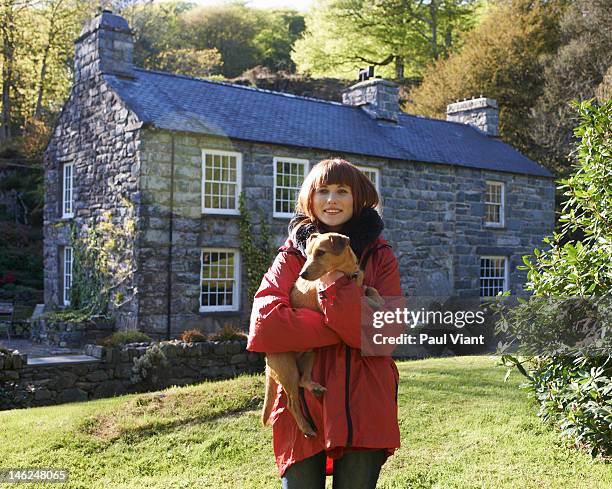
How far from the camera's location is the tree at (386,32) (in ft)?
120

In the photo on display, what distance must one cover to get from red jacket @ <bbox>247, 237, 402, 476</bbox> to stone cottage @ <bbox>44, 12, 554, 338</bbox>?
11.3 m

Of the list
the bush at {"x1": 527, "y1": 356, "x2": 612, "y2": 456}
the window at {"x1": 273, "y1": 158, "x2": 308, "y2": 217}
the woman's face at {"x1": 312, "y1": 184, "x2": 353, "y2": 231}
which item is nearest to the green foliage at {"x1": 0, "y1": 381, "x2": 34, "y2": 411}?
the window at {"x1": 273, "y1": 158, "x2": 308, "y2": 217}

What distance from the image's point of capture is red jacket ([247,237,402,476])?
105 inches

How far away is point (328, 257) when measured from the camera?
2711 millimetres

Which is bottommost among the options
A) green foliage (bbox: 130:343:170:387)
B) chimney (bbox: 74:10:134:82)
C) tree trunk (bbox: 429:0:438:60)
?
green foliage (bbox: 130:343:170:387)

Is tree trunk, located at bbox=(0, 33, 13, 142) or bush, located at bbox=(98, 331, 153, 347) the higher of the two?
tree trunk, located at bbox=(0, 33, 13, 142)

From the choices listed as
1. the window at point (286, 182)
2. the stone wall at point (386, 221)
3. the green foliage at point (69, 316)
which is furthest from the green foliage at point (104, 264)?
the window at point (286, 182)

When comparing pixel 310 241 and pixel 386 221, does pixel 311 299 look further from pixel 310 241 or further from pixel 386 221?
pixel 386 221

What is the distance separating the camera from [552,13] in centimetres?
2855

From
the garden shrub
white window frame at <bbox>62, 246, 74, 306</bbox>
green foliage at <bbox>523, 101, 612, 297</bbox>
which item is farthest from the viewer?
white window frame at <bbox>62, 246, 74, 306</bbox>

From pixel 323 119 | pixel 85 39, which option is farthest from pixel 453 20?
pixel 85 39

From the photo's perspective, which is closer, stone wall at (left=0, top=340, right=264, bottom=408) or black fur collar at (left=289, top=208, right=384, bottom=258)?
black fur collar at (left=289, top=208, right=384, bottom=258)

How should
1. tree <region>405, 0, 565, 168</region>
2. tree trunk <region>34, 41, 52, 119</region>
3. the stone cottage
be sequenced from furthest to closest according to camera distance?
tree <region>405, 0, 565, 168</region> → tree trunk <region>34, 41, 52, 119</region> → the stone cottage

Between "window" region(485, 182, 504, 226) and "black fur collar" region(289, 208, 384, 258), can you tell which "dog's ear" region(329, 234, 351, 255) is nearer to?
"black fur collar" region(289, 208, 384, 258)
